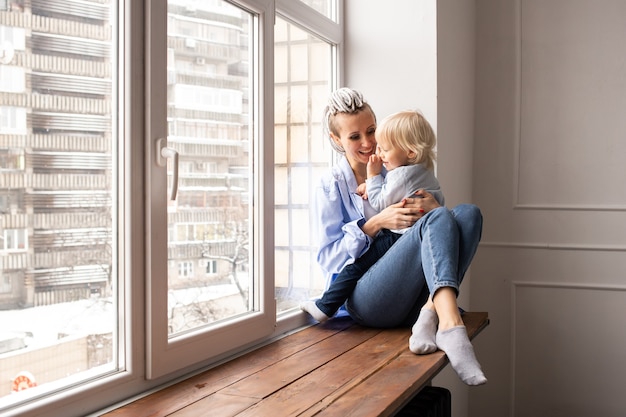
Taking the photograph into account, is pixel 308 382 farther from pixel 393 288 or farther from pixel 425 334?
pixel 393 288

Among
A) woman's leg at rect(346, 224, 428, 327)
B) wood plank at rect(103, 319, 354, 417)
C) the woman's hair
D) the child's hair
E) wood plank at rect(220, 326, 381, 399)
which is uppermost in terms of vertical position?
the woman's hair

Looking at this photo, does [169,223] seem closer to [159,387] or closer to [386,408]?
[159,387]

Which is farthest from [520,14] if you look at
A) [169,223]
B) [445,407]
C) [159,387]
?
[159,387]

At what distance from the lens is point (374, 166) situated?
236cm

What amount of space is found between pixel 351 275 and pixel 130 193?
98 centimetres

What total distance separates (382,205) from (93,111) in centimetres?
114

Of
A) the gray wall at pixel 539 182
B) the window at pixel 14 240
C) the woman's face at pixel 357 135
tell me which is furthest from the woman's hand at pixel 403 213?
the window at pixel 14 240

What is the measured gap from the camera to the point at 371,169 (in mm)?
2361

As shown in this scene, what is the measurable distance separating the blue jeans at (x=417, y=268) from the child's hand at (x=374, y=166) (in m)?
0.27

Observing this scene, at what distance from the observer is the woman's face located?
243 cm

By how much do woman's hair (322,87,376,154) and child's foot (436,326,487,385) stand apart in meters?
0.84

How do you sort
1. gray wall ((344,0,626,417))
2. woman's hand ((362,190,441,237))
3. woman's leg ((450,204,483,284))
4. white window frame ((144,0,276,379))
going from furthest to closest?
gray wall ((344,0,626,417))
woman's hand ((362,190,441,237))
woman's leg ((450,204,483,284))
white window frame ((144,0,276,379))

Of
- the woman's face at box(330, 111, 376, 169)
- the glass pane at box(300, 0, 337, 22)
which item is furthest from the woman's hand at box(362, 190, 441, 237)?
the glass pane at box(300, 0, 337, 22)

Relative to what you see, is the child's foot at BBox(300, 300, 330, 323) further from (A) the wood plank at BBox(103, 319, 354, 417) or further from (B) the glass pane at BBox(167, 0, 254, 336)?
(B) the glass pane at BBox(167, 0, 254, 336)
